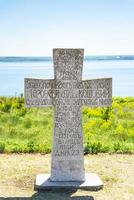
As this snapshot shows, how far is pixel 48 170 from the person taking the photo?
10258 mm

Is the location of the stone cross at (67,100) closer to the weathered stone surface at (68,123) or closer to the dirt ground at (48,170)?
the weathered stone surface at (68,123)

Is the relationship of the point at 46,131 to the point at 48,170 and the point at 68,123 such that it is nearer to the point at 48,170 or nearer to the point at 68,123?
the point at 48,170

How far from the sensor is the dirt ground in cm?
861

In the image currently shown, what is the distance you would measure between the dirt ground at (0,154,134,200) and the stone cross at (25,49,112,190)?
0.52 metres

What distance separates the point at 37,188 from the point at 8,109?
38.2 feet

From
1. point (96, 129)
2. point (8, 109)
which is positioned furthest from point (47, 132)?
point (8, 109)

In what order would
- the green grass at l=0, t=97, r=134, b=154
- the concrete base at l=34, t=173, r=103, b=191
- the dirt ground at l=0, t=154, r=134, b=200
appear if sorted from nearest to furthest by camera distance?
1. the dirt ground at l=0, t=154, r=134, b=200
2. the concrete base at l=34, t=173, r=103, b=191
3. the green grass at l=0, t=97, r=134, b=154

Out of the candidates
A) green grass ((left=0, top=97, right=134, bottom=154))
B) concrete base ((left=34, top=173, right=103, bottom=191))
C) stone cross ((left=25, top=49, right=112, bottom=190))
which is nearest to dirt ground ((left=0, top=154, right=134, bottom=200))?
concrete base ((left=34, top=173, right=103, bottom=191))

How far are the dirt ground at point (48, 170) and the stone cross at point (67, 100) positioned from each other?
0.52 metres

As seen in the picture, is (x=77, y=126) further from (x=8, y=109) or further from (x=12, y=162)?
(x=8, y=109)

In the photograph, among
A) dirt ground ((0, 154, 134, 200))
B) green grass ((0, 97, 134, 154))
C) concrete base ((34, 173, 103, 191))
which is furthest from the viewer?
green grass ((0, 97, 134, 154))

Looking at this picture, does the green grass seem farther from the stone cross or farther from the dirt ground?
the stone cross

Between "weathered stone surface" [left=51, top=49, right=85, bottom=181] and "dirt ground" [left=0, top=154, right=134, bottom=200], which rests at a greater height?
"weathered stone surface" [left=51, top=49, right=85, bottom=181]

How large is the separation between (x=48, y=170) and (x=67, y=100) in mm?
1756
